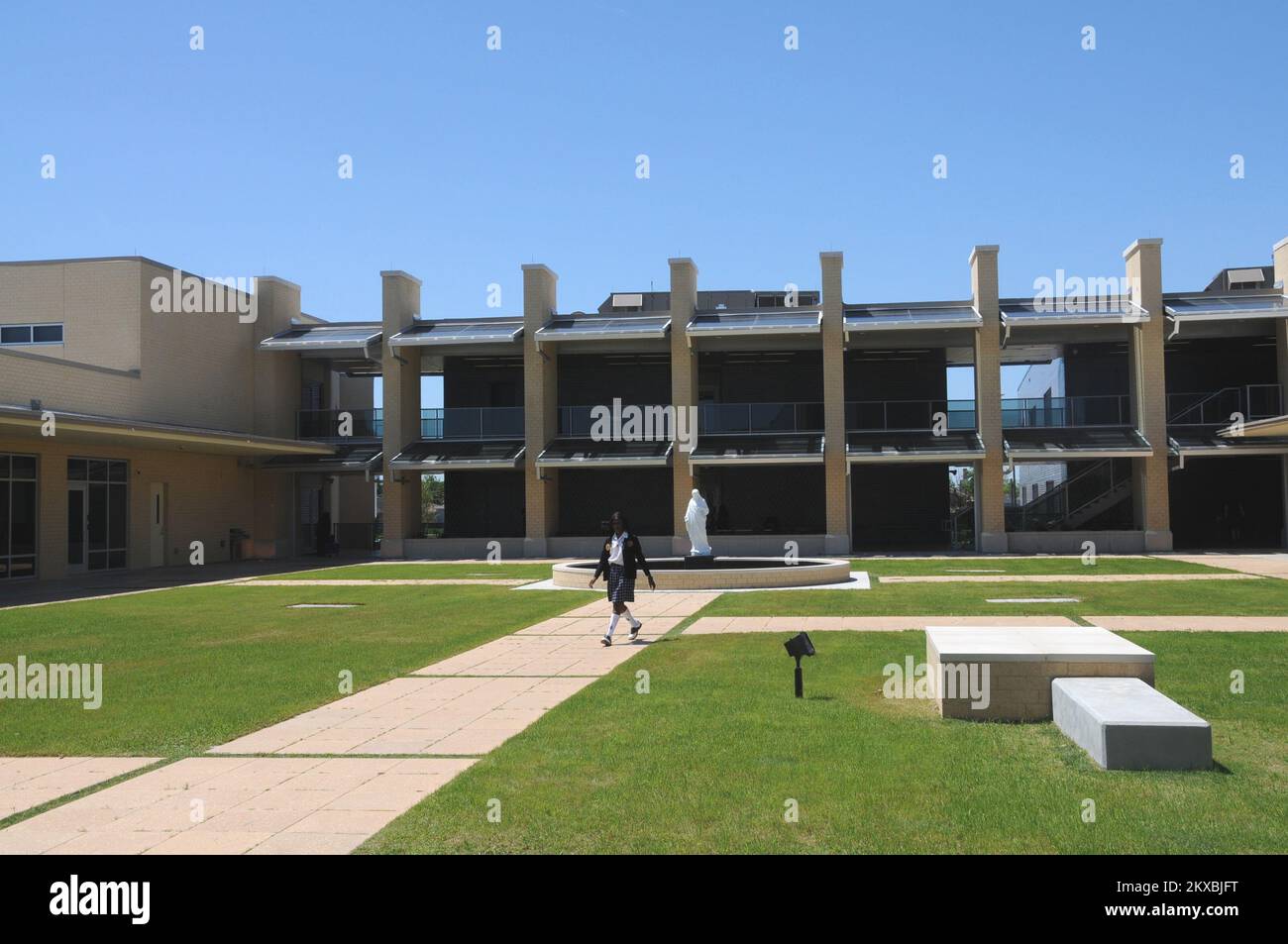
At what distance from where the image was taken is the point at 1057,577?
82.9 ft

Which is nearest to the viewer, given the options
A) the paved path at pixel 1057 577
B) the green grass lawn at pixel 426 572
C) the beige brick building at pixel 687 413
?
the paved path at pixel 1057 577

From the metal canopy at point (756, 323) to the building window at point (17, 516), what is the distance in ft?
67.0

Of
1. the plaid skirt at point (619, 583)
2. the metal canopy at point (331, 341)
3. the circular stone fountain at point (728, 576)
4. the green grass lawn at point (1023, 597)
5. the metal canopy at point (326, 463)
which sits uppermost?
the metal canopy at point (331, 341)

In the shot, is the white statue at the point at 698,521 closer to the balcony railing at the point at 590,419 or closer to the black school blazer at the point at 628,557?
the black school blazer at the point at 628,557

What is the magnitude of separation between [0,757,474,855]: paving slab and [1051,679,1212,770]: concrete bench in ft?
14.8

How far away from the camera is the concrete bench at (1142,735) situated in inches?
294

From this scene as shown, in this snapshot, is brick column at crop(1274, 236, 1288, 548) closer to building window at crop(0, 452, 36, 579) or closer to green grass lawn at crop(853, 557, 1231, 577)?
green grass lawn at crop(853, 557, 1231, 577)

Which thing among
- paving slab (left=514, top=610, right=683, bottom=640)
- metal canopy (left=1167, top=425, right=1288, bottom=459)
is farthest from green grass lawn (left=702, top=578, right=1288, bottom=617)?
metal canopy (left=1167, top=425, right=1288, bottom=459)

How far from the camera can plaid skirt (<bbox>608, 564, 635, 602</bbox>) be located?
1532cm

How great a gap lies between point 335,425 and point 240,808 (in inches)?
1453

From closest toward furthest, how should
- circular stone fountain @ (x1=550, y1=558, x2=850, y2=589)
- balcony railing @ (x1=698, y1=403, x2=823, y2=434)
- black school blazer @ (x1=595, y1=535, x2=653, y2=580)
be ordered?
1. black school blazer @ (x1=595, y1=535, x2=653, y2=580)
2. circular stone fountain @ (x1=550, y1=558, x2=850, y2=589)
3. balcony railing @ (x1=698, y1=403, x2=823, y2=434)

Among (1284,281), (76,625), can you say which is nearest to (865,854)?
→ (76,625)

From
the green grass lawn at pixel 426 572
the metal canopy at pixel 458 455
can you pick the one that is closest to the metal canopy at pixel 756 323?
the metal canopy at pixel 458 455
